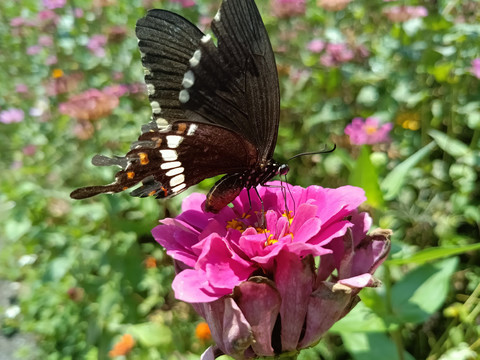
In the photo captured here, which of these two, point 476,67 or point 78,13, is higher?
point 78,13

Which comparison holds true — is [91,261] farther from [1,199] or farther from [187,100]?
[187,100]

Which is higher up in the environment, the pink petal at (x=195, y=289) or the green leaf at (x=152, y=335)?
the pink petal at (x=195, y=289)

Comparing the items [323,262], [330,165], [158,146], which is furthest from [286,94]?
[323,262]

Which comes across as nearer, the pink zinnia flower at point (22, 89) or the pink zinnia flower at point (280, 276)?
the pink zinnia flower at point (280, 276)

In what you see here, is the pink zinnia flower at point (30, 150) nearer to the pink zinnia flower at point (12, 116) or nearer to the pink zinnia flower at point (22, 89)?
the pink zinnia flower at point (12, 116)

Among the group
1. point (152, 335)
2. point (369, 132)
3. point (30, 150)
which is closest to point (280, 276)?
point (152, 335)

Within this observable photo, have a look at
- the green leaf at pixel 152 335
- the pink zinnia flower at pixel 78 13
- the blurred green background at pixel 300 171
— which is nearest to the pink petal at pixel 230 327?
the blurred green background at pixel 300 171

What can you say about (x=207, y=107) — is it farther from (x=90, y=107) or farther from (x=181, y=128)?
(x=90, y=107)
